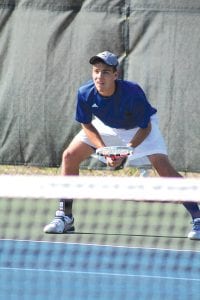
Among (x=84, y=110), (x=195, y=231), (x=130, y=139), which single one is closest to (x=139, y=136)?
(x=130, y=139)

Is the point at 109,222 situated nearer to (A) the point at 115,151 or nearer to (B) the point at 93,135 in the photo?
(B) the point at 93,135

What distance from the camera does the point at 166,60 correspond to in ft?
27.2

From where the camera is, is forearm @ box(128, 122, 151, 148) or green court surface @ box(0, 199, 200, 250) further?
forearm @ box(128, 122, 151, 148)

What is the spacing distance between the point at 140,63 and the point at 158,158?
78.3 inches

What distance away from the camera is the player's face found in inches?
251

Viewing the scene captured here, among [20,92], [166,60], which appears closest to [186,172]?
A: [166,60]

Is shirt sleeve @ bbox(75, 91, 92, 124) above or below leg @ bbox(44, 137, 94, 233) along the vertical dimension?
Answer: above

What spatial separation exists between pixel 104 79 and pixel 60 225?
3.03 ft

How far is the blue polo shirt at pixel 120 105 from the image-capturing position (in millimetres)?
6496

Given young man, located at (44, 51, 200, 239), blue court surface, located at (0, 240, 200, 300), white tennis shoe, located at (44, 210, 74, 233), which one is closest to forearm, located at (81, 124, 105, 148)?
young man, located at (44, 51, 200, 239)

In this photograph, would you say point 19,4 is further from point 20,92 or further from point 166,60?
point 166,60

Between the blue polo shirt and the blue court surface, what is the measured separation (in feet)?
2.82

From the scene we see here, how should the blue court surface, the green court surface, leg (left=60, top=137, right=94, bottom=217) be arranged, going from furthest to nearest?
leg (left=60, top=137, right=94, bottom=217), the green court surface, the blue court surface

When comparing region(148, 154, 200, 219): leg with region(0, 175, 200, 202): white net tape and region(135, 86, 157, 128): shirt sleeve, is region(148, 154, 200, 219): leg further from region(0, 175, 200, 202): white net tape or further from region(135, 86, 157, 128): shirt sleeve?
region(0, 175, 200, 202): white net tape
